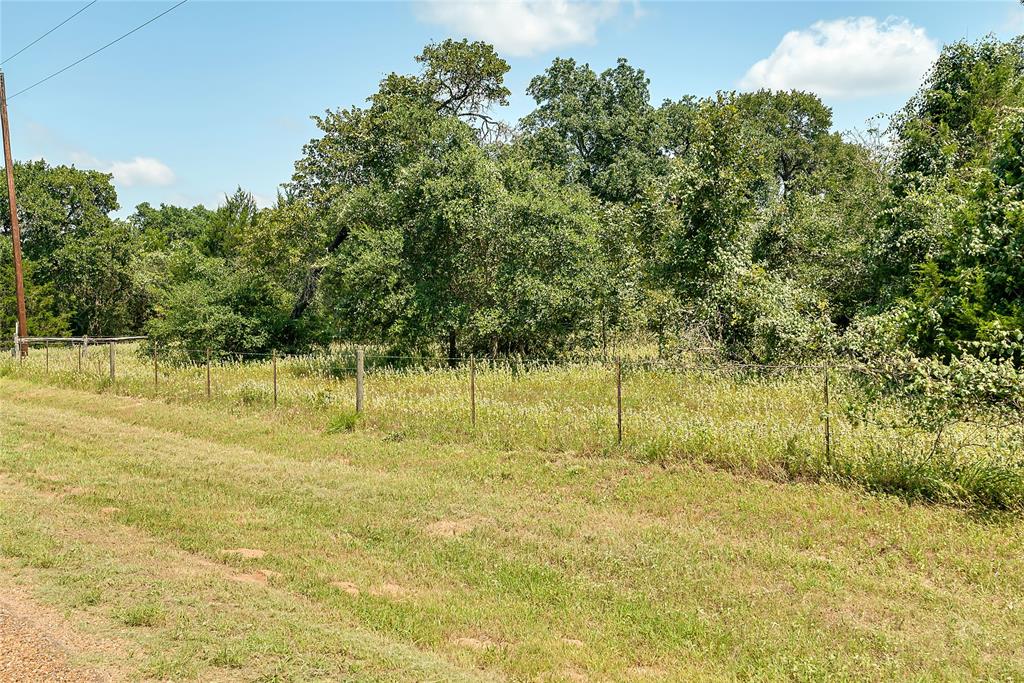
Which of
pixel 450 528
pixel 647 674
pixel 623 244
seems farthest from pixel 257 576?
pixel 623 244

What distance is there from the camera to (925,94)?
1723 cm

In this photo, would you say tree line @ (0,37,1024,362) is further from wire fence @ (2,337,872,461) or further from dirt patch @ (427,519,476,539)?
dirt patch @ (427,519,476,539)

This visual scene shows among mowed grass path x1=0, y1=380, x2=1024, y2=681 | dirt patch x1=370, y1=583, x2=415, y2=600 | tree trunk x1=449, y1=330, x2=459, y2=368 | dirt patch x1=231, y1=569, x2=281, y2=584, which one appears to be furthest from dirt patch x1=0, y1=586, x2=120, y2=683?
tree trunk x1=449, y1=330, x2=459, y2=368

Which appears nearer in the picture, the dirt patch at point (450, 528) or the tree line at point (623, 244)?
the dirt patch at point (450, 528)

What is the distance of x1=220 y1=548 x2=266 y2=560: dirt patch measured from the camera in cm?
562

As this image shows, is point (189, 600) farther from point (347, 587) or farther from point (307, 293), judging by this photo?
point (307, 293)

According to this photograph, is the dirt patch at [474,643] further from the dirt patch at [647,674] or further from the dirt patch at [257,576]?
the dirt patch at [257,576]

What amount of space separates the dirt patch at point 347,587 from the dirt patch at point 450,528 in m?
1.22

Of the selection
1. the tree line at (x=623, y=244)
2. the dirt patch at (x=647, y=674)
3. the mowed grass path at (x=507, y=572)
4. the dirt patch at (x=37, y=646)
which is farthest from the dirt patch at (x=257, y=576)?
the tree line at (x=623, y=244)

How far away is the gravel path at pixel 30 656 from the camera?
12.0ft

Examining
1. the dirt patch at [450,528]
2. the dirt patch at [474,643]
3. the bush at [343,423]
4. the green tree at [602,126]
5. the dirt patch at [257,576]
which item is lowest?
the dirt patch at [474,643]

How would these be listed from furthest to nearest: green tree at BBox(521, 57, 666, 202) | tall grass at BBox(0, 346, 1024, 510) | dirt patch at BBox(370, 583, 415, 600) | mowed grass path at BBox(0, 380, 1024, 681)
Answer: green tree at BBox(521, 57, 666, 202) < tall grass at BBox(0, 346, 1024, 510) < dirt patch at BBox(370, 583, 415, 600) < mowed grass path at BBox(0, 380, 1024, 681)

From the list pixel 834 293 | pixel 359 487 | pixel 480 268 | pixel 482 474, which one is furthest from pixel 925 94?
pixel 359 487

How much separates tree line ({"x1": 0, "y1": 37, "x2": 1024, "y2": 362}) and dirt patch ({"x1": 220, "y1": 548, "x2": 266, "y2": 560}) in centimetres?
867
